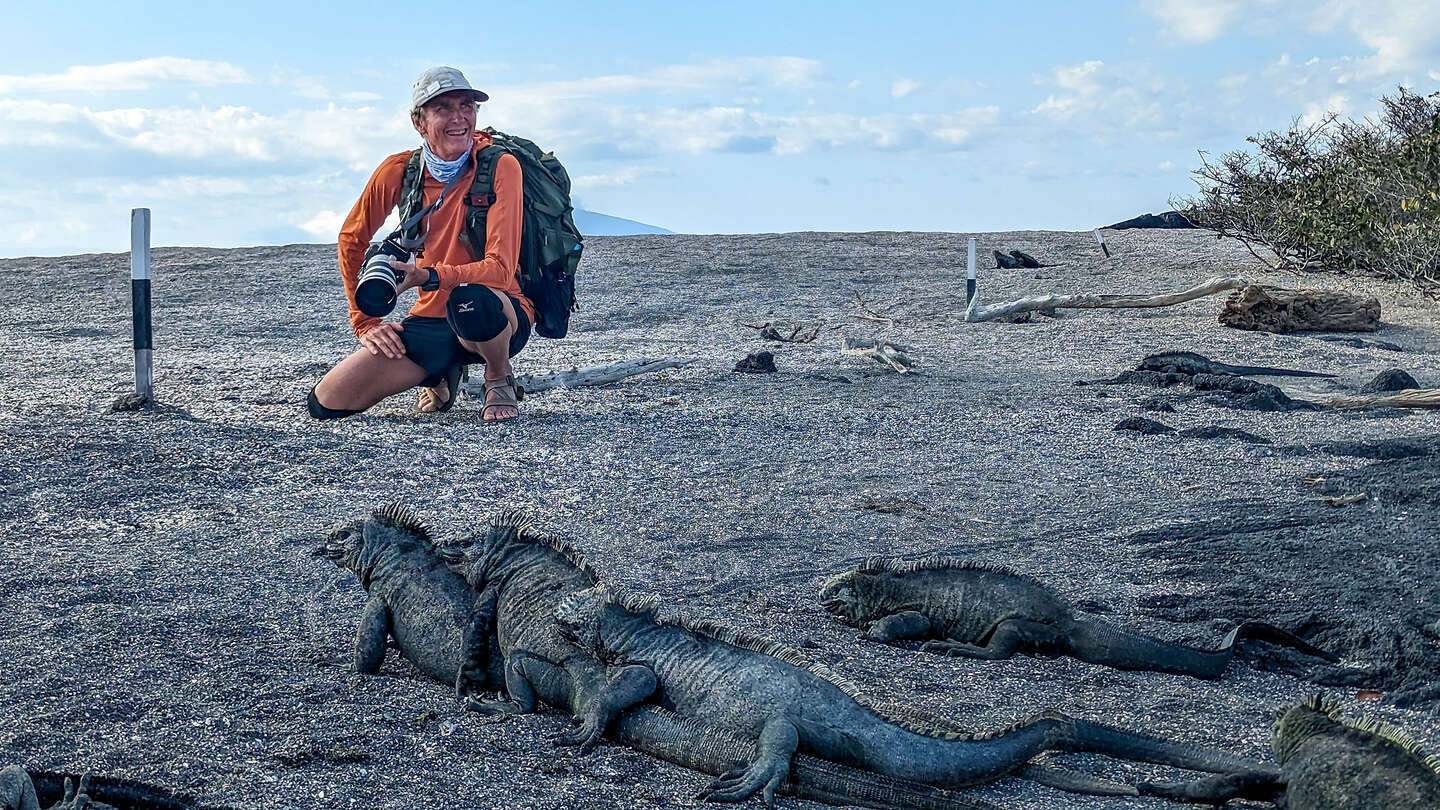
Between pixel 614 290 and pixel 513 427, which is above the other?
pixel 614 290

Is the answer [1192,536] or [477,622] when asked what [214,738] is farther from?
[1192,536]

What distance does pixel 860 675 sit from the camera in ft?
12.4

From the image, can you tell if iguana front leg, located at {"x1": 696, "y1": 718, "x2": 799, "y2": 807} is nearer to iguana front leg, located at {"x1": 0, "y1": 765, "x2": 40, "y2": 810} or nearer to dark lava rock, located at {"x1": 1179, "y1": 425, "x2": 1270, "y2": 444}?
iguana front leg, located at {"x1": 0, "y1": 765, "x2": 40, "y2": 810}

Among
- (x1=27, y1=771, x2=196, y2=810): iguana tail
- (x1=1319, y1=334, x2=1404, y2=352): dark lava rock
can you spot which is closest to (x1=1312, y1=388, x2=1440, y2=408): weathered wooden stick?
(x1=1319, y1=334, x2=1404, y2=352): dark lava rock

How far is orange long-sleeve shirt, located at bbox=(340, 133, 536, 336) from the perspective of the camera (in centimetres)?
750

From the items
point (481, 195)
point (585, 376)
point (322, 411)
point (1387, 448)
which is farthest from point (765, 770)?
point (585, 376)

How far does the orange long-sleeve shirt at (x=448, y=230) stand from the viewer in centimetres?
750

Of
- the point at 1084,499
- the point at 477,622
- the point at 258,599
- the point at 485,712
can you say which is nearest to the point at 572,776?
the point at 485,712

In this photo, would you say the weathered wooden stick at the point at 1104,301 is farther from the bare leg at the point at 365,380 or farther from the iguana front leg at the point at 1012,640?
the iguana front leg at the point at 1012,640

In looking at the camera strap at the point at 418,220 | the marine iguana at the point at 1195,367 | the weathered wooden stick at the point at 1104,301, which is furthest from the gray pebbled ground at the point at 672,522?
the camera strap at the point at 418,220

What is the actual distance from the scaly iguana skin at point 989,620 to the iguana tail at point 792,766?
48.8 inches

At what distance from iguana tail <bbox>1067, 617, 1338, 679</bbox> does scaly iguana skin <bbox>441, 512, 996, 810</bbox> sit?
50.0 inches

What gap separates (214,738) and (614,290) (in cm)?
1300

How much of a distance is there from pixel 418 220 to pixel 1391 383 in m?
6.70
